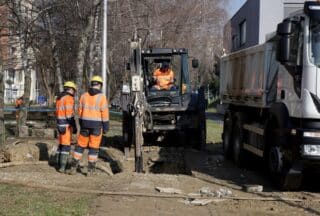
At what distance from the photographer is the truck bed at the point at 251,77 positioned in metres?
12.5

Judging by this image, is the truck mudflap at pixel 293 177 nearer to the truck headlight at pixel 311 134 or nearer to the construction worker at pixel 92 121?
the truck headlight at pixel 311 134

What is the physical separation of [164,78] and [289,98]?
7.57 metres

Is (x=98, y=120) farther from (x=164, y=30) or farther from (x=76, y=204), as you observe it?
(x=164, y=30)

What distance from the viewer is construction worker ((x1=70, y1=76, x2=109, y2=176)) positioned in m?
12.0

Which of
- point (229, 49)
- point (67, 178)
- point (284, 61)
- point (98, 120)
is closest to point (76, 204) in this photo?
point (67, 178)

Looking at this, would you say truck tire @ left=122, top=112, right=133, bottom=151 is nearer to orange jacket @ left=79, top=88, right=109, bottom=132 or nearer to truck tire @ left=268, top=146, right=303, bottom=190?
orange jacket @ left=79, top=88, right=109, bottom=132

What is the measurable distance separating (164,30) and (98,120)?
20.9 meters

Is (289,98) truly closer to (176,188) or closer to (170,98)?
(176,188)

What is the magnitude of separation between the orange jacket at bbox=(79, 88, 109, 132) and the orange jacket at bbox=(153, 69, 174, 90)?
5851mm

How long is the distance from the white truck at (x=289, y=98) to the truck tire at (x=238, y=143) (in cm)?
82

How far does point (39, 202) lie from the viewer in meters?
8.81

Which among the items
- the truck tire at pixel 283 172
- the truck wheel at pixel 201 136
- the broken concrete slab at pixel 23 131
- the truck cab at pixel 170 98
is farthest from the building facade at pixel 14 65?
the truck tire at pixel 283 172

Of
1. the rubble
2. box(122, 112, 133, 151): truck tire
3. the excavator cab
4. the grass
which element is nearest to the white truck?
the rubble

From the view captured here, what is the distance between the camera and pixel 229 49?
47.7 m
